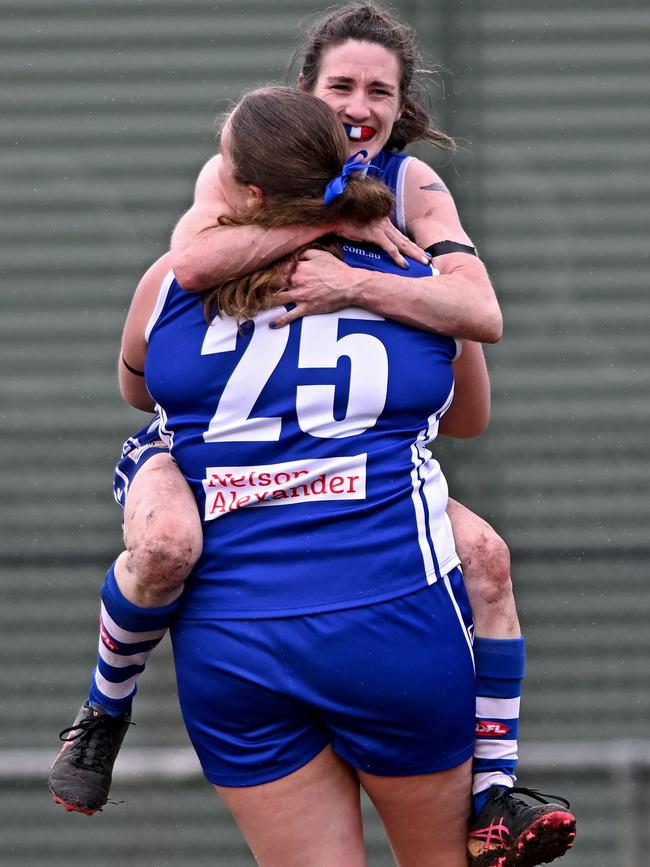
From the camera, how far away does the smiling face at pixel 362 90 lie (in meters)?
2.76

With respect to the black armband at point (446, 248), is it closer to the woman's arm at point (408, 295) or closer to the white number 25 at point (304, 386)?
the woman's arm at point (408, 295)

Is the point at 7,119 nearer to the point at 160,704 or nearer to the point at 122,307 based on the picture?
the point at 122,307

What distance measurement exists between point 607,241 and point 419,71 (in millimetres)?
2483

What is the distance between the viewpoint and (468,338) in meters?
2.45

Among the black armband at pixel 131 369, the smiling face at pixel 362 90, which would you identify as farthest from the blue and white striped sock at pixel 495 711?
the smiling face at pixel 362 90

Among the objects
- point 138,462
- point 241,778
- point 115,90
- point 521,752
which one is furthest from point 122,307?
point 241,778

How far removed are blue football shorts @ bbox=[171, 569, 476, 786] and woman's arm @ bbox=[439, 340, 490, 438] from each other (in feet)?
1.50

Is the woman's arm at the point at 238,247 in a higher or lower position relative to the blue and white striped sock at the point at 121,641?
higher

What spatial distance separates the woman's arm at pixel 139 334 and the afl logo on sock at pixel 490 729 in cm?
92

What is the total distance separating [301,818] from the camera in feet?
7.67

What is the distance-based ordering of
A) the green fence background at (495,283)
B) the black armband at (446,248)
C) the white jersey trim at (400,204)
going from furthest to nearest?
the green fence background at (495,283), the white jersey trim at (400,204), the black armband at (446,248)

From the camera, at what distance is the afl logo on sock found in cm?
246

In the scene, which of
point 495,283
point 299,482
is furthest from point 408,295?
point 495,283

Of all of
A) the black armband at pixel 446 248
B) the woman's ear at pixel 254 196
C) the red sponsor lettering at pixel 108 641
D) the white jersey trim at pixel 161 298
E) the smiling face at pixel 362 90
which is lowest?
the red sponsor lettering at pixel 108 641
